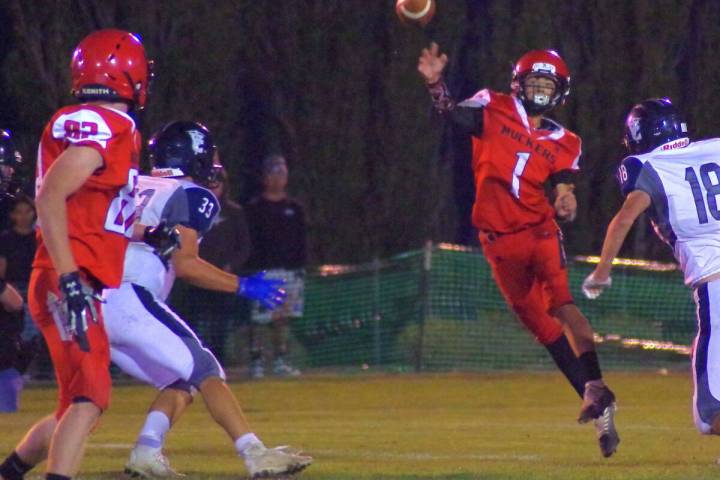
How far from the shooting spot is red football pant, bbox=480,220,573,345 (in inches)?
376

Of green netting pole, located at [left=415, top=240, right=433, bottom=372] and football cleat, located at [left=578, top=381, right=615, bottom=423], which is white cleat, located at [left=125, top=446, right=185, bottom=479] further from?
green netting pole, located at [left=415, top=240, right=433, bottom=372]

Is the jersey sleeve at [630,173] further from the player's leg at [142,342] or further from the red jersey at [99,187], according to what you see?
the red jersey at [99,187]

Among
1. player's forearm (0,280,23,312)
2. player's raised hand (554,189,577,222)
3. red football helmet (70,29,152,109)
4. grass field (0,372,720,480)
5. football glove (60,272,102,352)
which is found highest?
red football helmet (70,29,152,109)

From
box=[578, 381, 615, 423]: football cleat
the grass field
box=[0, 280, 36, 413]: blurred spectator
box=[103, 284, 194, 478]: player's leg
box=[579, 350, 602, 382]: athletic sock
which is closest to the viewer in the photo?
box=[103, 284, 194, 478]: player's leg

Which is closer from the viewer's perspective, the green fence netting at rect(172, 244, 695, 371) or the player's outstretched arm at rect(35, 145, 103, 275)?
the player's outstretched arm at rect(35, 145, 103, 275)

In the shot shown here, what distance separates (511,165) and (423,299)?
21.6 ft

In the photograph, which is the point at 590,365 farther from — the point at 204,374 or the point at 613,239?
the point at 204,374

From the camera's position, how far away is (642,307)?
17016 mm

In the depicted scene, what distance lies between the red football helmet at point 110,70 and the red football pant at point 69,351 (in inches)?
28.7

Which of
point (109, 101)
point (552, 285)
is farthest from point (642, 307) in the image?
point (109, 101)

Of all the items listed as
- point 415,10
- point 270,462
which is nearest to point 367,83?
point 415,10

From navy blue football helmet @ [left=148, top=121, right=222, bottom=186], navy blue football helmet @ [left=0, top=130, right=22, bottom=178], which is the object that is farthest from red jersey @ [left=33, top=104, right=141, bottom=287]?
navy blue football helmet @ [left=0, top=130, right=22, bottom=178]

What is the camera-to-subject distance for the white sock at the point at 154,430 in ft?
25.6

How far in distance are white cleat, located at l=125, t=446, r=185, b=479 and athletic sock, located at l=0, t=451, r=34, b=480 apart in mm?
1098
